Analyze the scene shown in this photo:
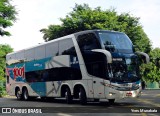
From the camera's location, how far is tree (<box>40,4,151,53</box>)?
47.5 meters

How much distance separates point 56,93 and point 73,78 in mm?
2406

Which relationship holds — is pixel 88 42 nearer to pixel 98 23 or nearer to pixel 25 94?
pixel 25 94

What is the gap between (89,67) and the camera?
18.0 meters

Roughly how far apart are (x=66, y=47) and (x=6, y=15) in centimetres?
2011

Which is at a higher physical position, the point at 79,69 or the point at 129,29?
the point at 129,29

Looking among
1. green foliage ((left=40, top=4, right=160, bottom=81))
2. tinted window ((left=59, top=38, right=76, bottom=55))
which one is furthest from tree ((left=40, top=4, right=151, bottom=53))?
tinted window ((left=59, top=38, right=76, bottom=55))

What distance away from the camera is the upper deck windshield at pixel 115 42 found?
1747 cm

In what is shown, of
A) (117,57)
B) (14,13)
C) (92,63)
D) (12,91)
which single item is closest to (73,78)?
(92,63)

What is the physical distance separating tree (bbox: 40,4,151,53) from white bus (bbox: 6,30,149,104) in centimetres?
2485

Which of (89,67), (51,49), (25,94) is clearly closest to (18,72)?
(25,94)

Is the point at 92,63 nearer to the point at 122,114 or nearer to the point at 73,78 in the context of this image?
the point at 73,78

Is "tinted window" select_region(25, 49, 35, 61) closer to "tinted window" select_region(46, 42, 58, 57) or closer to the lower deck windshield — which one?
"tinted window" select_region(46, 42, 58, 57)

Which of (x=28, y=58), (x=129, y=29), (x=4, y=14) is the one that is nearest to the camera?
(x=28, y=58)

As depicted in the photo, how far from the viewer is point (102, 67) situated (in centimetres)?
1716
